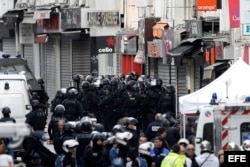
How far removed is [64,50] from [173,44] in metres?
16.2

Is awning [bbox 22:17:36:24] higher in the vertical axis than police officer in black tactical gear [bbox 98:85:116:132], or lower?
higher

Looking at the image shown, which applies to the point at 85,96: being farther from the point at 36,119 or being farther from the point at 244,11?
the point at 244,11

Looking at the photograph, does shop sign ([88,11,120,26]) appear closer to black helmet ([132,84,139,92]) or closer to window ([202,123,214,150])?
black helmet ([132,84,139,92])

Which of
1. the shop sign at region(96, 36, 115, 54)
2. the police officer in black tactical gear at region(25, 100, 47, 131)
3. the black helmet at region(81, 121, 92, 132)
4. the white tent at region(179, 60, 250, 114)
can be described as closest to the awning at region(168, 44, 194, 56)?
the police officer in black tactical gear at region(25, 100, 47, 131)

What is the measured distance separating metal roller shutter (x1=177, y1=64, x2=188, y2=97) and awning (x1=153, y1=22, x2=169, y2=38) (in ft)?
3.73

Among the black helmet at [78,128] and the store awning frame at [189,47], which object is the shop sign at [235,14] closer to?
the store awning frame at [189,47]

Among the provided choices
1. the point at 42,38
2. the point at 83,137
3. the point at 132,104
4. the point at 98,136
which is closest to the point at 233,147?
the point at 98,136

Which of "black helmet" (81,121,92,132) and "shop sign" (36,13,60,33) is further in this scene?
"shop sign" (36,13,60,33)

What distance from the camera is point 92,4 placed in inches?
2020

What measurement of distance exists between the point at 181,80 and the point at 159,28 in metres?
1.66

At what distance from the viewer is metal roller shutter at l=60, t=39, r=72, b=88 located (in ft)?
179

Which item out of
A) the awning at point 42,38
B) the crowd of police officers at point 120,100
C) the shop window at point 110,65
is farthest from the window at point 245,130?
the awning at point 42,38

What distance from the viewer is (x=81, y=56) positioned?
53.9m

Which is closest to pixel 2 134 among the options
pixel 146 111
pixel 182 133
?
pixel 182 133
